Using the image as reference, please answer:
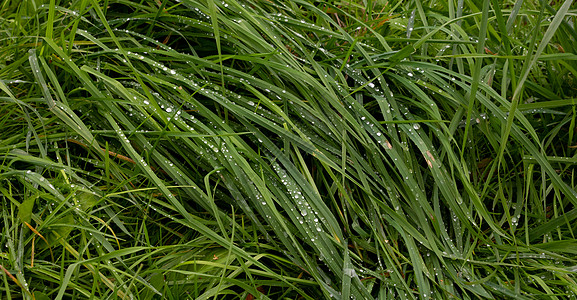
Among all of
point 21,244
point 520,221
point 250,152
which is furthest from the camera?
point 520,221

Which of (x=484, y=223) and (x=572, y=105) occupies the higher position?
(x=572, y=105)

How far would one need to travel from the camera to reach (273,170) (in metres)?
1.36

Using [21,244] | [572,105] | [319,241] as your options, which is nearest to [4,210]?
[21,244]

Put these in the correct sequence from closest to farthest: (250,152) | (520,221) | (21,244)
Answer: (21,244) → (250,152) → (520,221)

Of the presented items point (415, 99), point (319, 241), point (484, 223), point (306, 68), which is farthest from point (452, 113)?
point (319, 241)

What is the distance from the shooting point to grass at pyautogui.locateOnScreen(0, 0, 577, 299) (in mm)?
1200

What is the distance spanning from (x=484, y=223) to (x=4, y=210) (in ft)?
4.58

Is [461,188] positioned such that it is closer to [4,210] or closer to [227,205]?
[227,205]

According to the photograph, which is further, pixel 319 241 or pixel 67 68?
pixel 67 68

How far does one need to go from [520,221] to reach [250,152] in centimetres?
88

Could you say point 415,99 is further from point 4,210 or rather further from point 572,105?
point 4,210


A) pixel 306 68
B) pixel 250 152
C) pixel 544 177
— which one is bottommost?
pixel 544 177

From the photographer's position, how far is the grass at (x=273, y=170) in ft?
3.94

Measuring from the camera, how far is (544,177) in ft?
4.57
